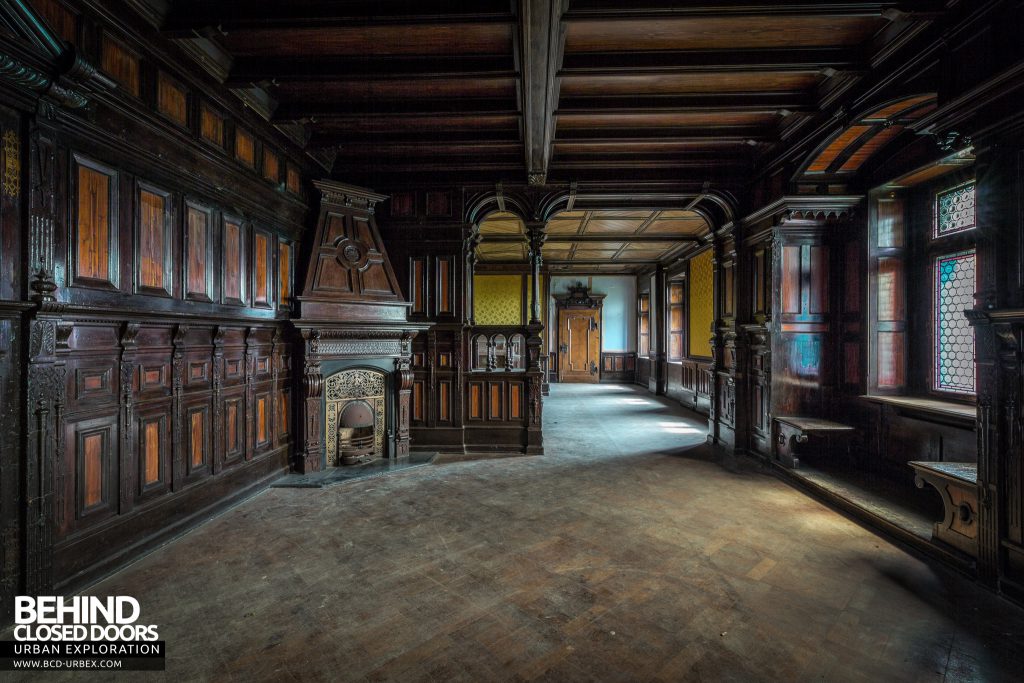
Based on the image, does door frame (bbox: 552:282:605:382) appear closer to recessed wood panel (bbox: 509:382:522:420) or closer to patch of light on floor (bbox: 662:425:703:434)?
patch of light on floor (bbox: 662:425:703:434)

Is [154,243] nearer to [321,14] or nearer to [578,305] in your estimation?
[321,14]

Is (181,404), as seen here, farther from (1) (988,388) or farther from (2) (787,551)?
(1) (988,388)

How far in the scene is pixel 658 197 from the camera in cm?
565

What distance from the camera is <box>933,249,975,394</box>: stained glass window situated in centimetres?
362

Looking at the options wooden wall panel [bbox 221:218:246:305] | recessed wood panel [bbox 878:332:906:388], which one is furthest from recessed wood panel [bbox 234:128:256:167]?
recessed wood panel [bbox 878:332:906:388]

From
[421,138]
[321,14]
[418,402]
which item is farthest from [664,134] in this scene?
[418,402]

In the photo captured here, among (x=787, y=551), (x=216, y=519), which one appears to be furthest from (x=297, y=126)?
(x=787, y=551)

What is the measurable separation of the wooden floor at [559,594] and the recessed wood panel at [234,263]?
1.88 meters

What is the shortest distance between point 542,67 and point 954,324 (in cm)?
423

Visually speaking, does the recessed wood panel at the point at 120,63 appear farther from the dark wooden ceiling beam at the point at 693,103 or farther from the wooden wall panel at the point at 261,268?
the dark wooden ceiling beam at the point at 693,103

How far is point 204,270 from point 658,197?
518 centimetres

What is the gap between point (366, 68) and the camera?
3.37 metres

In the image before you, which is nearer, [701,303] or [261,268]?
[261,268]

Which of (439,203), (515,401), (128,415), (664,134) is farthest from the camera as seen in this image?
(515,401)
